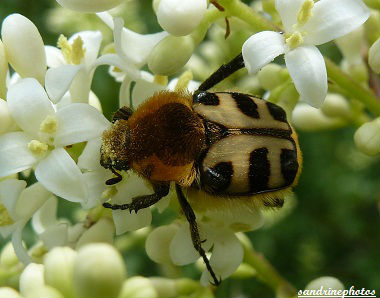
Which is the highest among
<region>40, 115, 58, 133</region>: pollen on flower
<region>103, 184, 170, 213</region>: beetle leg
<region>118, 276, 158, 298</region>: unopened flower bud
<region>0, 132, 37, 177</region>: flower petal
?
<region>40, 115, 58, 133</region>: pollen on flower

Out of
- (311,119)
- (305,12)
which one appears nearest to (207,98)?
(305,12)

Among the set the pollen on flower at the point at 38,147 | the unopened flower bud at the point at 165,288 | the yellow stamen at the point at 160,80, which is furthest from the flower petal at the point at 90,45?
the unopened flower bud at the point at 165,288

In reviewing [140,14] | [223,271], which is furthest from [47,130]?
[140,14]

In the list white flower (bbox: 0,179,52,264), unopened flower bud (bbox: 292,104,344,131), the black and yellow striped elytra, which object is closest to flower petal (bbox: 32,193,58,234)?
white flower (bbox: 0,179,52,264)

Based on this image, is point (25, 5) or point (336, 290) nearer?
point (336, 290)

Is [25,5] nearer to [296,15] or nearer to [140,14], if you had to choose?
[140,14]

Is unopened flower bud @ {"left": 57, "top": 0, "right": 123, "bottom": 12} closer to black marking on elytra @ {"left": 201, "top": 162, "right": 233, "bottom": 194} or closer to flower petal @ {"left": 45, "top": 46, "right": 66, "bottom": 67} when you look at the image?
flower petal @ {"left": 45, "top": 46, "right": 66, "bottom": 67}

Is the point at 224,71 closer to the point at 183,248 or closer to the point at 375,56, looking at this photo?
the point at 375,56
